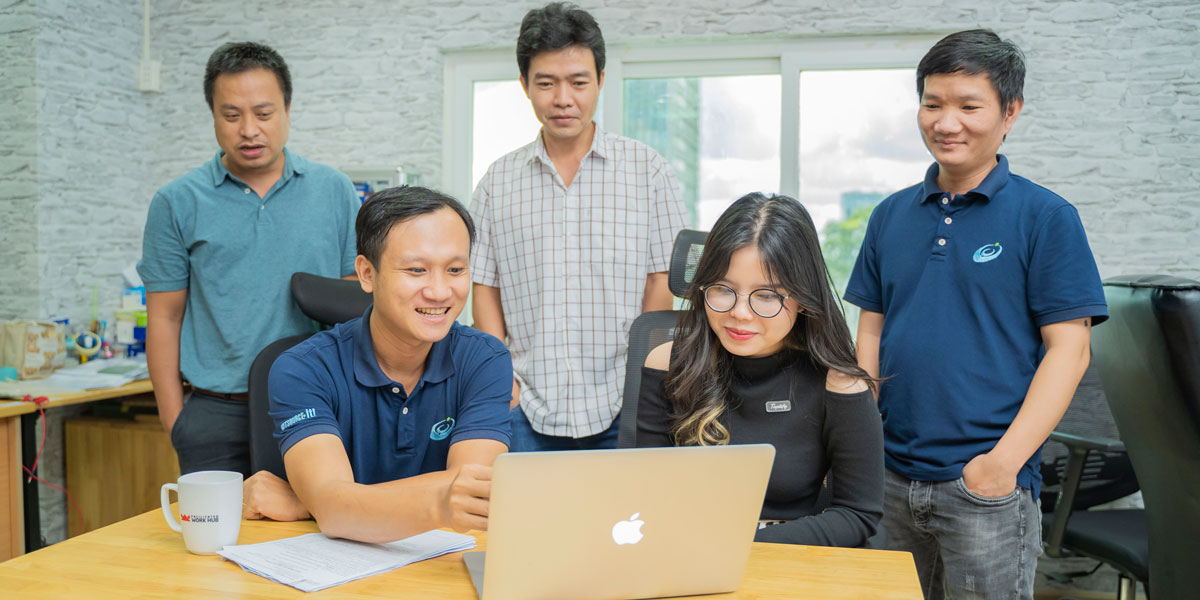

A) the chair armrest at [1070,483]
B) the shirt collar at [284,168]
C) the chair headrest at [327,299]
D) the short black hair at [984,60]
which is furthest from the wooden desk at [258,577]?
the chair armrest at [1070,483]

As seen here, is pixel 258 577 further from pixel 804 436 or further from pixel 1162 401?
pixel 1162 401

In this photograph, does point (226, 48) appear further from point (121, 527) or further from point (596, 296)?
point (121, 527)

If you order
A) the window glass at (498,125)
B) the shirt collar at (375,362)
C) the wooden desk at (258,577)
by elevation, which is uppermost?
the window glass at (498,125)

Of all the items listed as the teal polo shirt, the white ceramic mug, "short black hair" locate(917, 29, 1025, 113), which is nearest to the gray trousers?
"short black hair" locate(917, 29, 1025, 113)

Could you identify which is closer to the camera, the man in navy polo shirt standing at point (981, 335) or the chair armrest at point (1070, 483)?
the man in navy polo shirt standing at point (981, 335)

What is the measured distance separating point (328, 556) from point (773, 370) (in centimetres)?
91

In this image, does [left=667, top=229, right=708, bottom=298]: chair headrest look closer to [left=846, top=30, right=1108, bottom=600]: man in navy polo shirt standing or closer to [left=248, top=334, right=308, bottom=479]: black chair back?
[left=846, top=30, right=1108, bottom=600]: man in navy polo shirt standing

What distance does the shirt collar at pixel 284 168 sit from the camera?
2219 millimetres

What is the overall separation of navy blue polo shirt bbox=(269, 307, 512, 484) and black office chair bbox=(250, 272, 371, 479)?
16 centimetres

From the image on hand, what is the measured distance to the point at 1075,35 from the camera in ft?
11.5

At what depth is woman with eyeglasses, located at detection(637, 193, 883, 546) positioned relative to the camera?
1.65 meters

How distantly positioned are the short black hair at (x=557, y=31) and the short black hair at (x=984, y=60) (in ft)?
2.62

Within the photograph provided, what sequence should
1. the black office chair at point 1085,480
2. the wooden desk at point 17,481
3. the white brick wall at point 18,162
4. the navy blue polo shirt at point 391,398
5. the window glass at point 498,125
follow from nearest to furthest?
the navy blue polo shirt at point 391,398 < the black office chair at point 1085,480 < the wooden desk at point 17,481 < the white brick wall at point 18,162 < the window glass at point 498,125

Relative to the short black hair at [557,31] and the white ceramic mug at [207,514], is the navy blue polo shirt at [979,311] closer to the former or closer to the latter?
the short black hair at [557,31]
